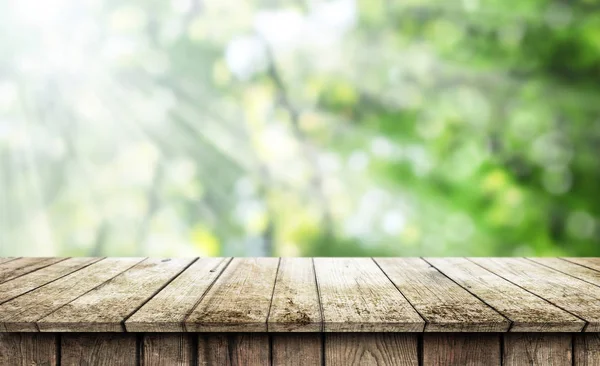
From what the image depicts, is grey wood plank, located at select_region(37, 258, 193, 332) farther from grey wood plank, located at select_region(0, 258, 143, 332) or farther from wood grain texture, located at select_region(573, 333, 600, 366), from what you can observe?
wood grain texture, located at select_region(573, 333, 600, 366)

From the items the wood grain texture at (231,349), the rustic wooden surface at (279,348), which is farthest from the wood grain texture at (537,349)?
the wood grain texture at (231,349)

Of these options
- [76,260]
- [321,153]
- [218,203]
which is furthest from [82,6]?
[76,260]

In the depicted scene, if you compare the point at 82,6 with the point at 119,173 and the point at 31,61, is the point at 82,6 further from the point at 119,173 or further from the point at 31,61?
the point at 119,173

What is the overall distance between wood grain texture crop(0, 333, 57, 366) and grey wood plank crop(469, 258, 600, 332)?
0.97 m

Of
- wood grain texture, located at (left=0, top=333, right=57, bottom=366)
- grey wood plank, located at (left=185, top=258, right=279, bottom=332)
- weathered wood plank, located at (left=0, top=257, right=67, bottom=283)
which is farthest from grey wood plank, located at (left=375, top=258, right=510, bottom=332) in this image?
weathered wood plank, located at (left=0, top=257, right=67, bottom=283)

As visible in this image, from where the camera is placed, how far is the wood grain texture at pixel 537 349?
1133 millimetres

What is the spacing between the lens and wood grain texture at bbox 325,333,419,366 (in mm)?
1126

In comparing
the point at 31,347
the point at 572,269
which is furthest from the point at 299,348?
the point at 572,269

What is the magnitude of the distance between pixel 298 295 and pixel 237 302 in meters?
0.13

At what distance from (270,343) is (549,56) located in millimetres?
3135

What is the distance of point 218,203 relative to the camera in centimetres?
369

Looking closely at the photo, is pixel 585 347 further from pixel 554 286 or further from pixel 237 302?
pixel 237 302

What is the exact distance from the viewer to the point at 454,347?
1.13m

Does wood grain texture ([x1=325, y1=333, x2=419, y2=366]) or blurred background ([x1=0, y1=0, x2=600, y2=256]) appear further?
blurred background ([x1=0, y1=0, x2=600, y2=256])
